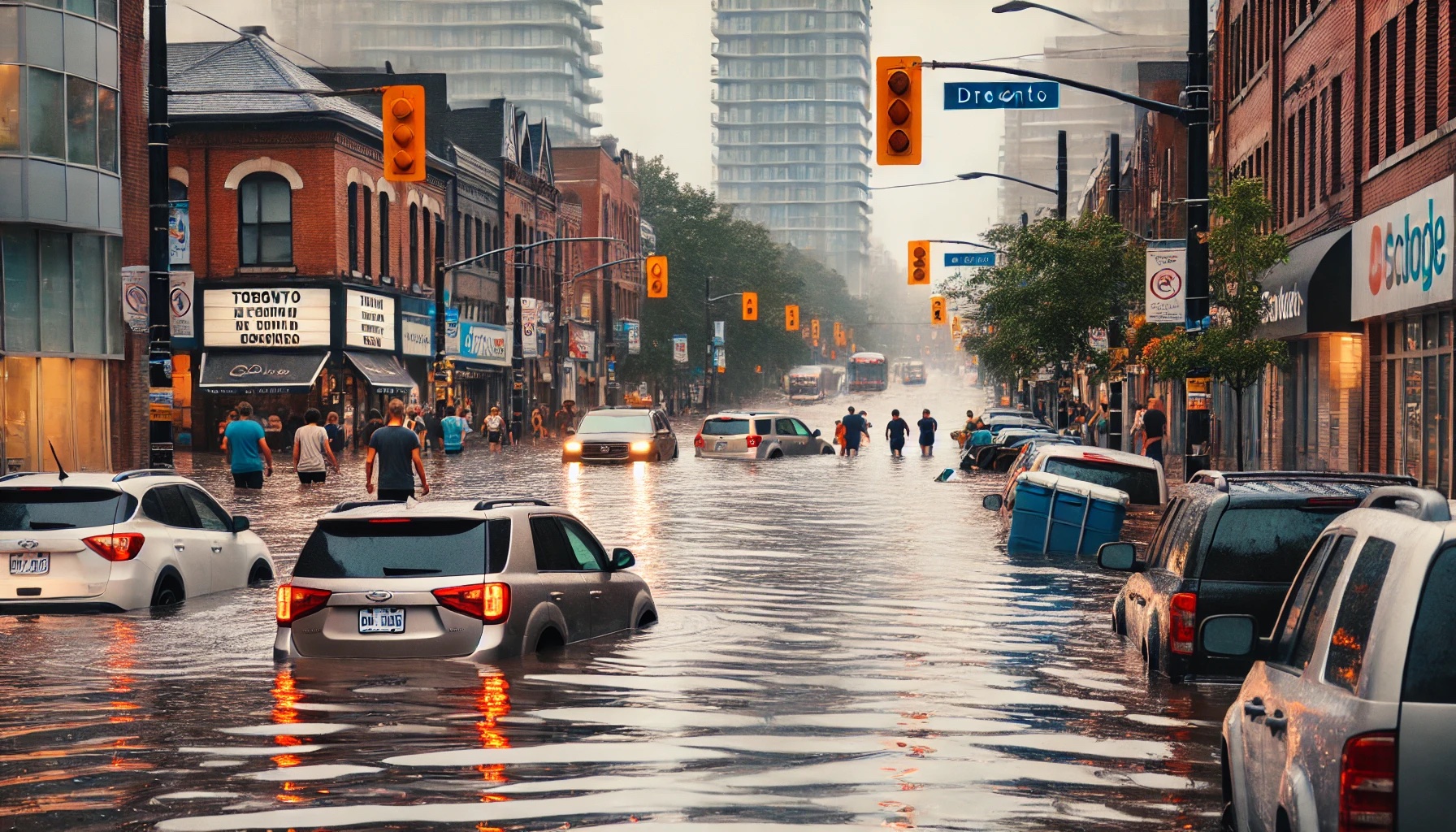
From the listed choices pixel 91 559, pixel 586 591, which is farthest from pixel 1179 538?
pixel 91 559

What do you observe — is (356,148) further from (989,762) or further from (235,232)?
(989,762)

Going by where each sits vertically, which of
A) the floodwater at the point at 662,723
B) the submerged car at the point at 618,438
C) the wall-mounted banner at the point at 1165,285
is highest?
the wall-mounted banner at the point at 1165,285

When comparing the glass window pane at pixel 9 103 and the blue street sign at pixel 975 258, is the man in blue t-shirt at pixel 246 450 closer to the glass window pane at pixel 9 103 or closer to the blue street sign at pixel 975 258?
the glass window pane at pixel 9 103

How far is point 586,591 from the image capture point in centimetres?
1302

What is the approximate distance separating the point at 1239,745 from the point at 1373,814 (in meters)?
1.90

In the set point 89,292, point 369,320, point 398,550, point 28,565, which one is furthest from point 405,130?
point 369,320

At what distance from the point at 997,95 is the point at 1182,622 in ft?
42.8

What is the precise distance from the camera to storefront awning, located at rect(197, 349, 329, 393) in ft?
180

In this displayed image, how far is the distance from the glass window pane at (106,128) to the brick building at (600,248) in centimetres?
5794

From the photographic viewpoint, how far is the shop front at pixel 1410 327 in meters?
24.0

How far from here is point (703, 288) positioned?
124 m

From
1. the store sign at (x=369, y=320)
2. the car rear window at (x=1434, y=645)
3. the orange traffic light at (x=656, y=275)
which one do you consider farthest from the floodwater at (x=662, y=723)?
the orange traffic light at (x=656, y=275)

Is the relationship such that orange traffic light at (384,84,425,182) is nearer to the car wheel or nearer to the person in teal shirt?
the car wheel

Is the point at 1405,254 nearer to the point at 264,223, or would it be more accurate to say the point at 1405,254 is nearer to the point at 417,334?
the point at 264,223
